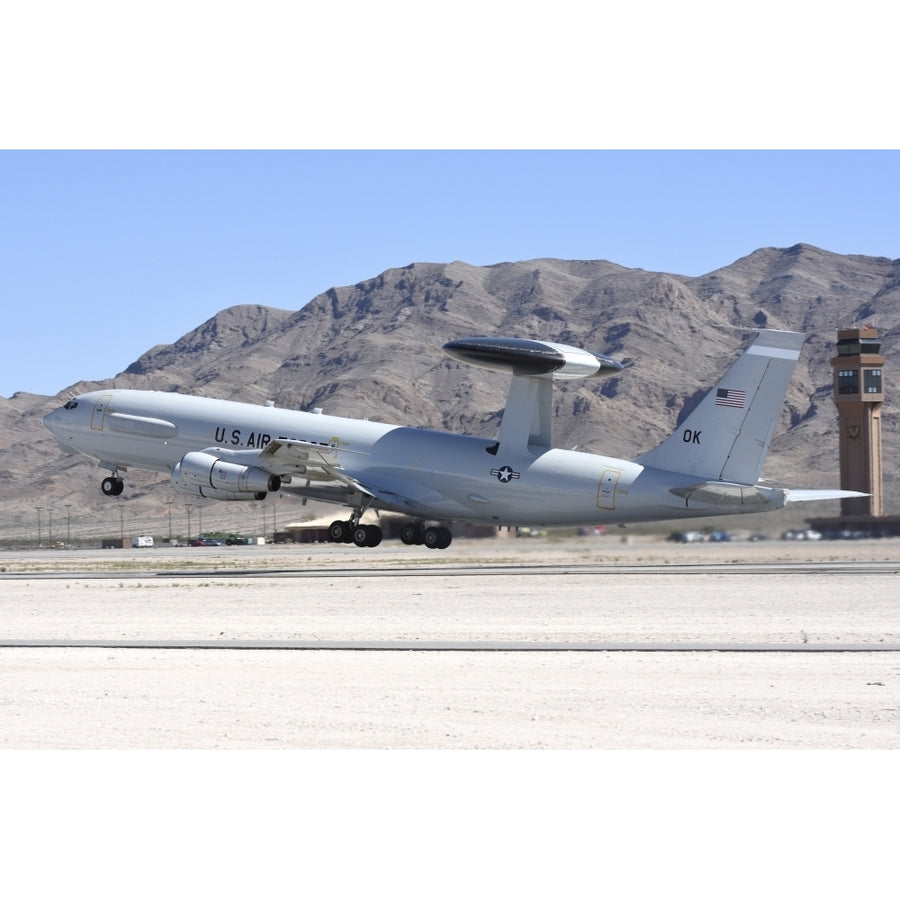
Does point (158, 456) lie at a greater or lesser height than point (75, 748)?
greater

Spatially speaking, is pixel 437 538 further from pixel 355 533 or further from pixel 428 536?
pixel 355 533

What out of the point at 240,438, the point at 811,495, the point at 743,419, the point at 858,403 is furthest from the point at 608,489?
the point at 858,403

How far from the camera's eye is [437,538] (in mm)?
47906

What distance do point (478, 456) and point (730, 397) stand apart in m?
8.99

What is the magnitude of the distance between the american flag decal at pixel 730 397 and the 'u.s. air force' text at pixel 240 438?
52.9 ft

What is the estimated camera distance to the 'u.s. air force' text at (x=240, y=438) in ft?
155

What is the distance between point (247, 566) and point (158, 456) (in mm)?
6067

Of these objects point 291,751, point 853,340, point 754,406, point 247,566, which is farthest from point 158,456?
point 853,340

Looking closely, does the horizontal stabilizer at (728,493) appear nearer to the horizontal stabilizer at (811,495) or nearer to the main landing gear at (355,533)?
the horizontal stabilizer at (811,495)

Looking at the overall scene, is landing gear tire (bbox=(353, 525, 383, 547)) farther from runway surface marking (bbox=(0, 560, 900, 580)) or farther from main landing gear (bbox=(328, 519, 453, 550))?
runway surface marking (bbox=(0, 560, 900, 580))

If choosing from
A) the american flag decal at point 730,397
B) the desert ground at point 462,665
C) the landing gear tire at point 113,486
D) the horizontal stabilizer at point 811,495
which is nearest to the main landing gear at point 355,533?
the landing gear tire at point 113,486

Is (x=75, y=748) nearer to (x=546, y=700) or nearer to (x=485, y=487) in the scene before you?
(x=546, y=700)

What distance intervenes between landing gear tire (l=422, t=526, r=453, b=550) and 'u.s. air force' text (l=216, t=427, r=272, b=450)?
22.3 ft

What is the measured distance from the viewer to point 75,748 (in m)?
13.9
